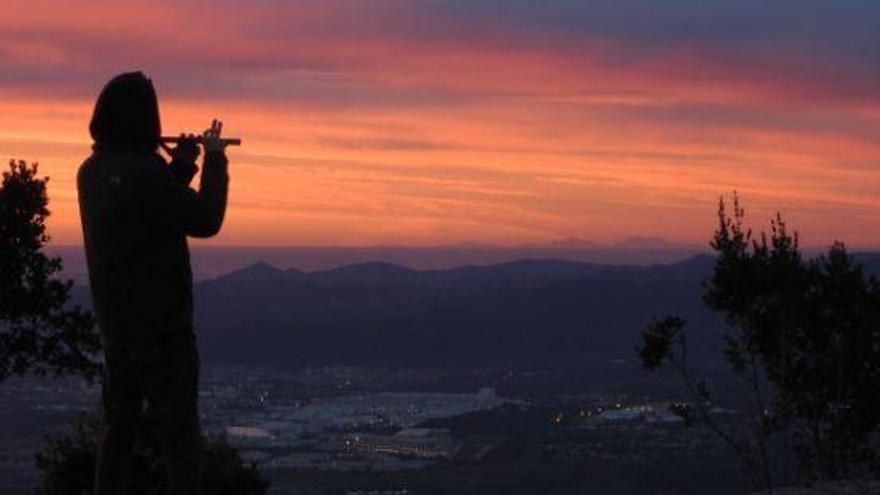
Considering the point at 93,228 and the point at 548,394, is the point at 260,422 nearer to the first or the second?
the point at 548,394

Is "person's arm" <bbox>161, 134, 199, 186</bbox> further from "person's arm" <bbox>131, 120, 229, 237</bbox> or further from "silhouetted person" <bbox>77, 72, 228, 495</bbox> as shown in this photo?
"person's arm" <bbox>131, 120, 229, 237</bbox>

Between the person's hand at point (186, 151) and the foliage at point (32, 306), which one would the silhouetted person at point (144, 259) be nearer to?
the person's hand at point (186, 151)

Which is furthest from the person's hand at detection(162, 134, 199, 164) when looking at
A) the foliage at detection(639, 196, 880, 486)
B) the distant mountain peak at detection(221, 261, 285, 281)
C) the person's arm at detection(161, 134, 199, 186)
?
the distant mountain peak at detection(221, 261, 285, 281)

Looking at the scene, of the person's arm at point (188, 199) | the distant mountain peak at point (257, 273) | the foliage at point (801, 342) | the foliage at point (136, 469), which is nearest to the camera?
the person's arm at point (188, 199)

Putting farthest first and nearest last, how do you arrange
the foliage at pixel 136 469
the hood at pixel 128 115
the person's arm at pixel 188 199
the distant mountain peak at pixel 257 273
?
the distant mountain peak at pixel 257 273 → the foliage at pixel 136 469 → the hood at pixel 128 115 → the person's arm at pixel 188 199

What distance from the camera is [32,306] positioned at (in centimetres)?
1838

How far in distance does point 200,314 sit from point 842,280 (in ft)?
321

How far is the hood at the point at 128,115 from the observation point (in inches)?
243

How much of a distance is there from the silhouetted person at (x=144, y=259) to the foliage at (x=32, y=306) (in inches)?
487

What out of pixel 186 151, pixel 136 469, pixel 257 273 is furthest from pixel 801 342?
pixel 257 273

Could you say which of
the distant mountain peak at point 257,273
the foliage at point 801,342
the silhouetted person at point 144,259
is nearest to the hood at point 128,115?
the silhouetted person at point 144,259

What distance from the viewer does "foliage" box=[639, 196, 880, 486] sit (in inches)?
664

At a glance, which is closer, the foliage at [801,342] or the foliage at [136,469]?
the foliage at [136,469]

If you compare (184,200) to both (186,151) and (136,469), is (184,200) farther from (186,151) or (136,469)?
(136,469)
